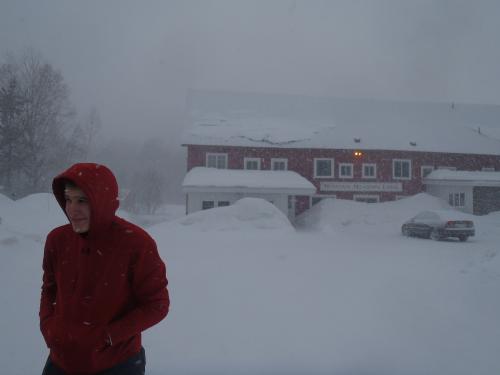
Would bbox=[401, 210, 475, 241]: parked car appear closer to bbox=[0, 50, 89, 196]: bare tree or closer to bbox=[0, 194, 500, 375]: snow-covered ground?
bbox=[0, 194, 500, 375]: snow-covered ground

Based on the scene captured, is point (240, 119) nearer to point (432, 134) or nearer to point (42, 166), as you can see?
point (42, 166)

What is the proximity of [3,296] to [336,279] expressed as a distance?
5566mm

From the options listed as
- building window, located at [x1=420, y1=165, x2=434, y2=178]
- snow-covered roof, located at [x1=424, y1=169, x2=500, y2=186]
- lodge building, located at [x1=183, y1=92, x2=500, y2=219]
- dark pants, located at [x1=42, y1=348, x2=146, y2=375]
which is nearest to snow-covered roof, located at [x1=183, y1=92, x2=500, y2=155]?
lodge building, located at [x1=183, y1=92, x2=500, y2=219]

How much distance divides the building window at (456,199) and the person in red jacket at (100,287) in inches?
1025

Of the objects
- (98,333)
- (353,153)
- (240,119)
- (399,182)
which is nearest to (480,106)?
(399,182)

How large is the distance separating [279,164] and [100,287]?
76.6ft

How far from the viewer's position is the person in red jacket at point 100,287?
1860 millimetres

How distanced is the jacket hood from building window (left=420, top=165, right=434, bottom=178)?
2782 centimetres

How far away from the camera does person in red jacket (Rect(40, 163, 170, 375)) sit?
6.10ft

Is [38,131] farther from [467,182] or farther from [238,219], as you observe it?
[467,182]

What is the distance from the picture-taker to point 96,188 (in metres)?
1.88

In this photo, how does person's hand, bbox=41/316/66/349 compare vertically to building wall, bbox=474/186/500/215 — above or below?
below

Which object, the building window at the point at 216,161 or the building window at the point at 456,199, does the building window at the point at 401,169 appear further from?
the building window at the point at 216,161

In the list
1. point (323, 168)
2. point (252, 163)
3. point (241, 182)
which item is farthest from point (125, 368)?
point (323, 168)
